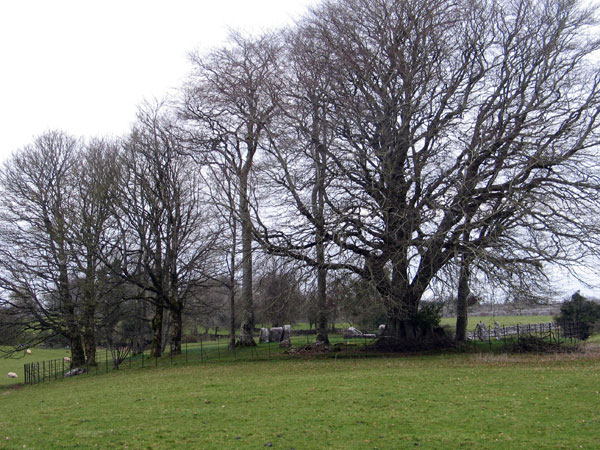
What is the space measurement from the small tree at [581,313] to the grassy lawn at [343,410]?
13.5 metres

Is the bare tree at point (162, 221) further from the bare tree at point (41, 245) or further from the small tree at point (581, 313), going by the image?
the small tree at point (581, 313)

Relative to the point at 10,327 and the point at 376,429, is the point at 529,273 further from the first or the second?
the point at 10,327

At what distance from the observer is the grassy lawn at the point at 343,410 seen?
9094 mm

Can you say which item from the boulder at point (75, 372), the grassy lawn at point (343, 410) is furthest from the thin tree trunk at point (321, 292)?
the boulder at point (75, 372)

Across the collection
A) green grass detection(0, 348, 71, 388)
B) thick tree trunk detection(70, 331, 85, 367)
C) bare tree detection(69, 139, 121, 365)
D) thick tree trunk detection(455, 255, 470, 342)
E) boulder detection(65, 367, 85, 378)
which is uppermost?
bare tree detection(69, 139, 121, 365)

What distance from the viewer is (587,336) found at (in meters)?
30.0

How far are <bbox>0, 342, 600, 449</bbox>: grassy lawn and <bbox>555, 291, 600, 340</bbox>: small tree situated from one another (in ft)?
44.2

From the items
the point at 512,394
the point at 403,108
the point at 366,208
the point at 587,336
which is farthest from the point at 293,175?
the point at 587,336

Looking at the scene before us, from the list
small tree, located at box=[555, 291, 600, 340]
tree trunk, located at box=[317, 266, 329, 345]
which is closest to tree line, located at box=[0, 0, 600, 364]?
tree trunk, located at box=[317, 266, 329, 345]

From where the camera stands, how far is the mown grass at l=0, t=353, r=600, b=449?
909 cm

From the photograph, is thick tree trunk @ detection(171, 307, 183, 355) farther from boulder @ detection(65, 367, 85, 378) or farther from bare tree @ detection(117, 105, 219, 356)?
boulder @ detection(65, 367, 85, 378)

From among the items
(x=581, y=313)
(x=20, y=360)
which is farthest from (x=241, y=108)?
(x=20, y=360)

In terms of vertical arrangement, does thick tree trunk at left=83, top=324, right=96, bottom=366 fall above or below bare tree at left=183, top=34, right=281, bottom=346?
below

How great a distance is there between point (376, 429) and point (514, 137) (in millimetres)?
14775
